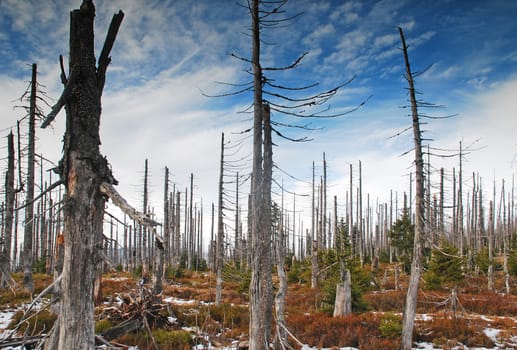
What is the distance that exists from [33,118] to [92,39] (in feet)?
43.5

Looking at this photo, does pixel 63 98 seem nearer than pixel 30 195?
Yes

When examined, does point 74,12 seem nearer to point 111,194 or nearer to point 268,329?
point 111,194

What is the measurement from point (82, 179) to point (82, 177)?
0.07 feet

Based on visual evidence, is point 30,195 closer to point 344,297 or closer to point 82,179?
point 82,179

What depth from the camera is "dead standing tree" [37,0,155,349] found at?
10.0 ft

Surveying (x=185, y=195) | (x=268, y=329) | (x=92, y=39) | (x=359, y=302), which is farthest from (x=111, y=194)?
(x=185, y=195)

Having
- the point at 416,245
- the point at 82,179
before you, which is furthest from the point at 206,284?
the point at 82,179

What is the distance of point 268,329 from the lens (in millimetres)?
6512

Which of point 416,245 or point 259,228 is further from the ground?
point 259,228

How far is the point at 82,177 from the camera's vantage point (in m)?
3.18

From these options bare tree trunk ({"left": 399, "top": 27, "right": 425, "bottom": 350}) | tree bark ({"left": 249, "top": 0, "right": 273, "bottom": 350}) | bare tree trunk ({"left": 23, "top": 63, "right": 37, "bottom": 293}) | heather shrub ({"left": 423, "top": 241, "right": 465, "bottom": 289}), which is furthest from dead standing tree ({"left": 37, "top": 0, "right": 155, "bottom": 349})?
heather shrub ({"left": 423, "top": 241, "right": 465, "bottom": 289})

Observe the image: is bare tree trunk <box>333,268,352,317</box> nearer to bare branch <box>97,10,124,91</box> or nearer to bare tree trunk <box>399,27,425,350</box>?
bare tree trunk <box>399,27,425,350</box>

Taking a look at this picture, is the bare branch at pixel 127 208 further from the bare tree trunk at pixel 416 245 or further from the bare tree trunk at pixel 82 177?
the bare tree trunk at pixel 416 245

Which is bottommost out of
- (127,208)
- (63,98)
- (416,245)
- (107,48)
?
(416,245)
